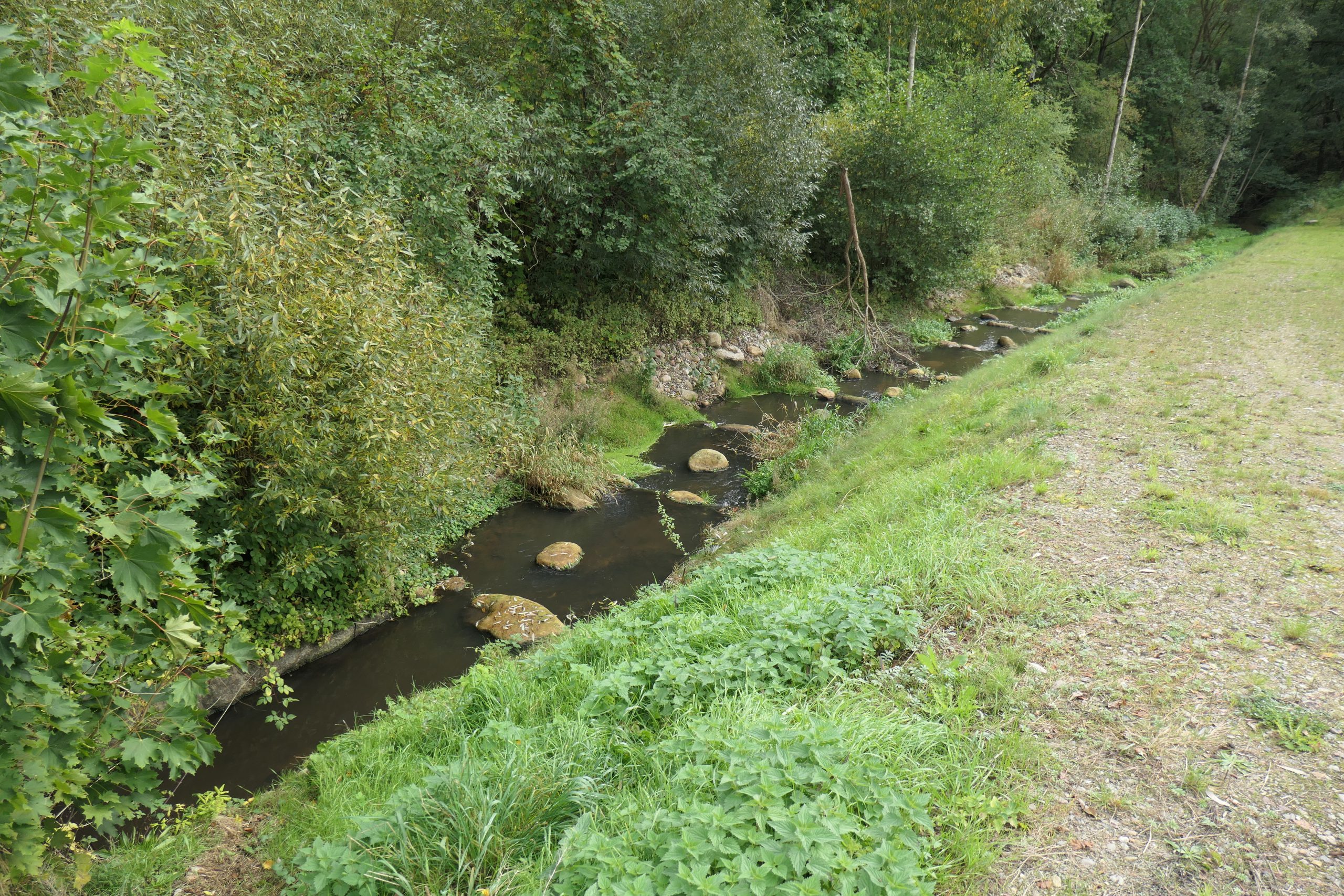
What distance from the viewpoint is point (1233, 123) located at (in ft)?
105

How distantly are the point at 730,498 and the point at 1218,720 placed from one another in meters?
6.78

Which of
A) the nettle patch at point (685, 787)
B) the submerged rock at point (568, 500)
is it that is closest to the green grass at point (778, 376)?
the submerged rock at point (568, 500)

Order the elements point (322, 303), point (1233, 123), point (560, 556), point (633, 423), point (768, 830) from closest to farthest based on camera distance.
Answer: point (768, 830) → point (322, 303) → point (560, 556) → point (633, 423) → point (1233, 123)

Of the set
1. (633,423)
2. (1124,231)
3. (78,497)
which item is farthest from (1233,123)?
(78,497)

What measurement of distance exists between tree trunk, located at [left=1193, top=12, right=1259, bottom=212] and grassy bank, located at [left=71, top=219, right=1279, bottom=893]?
39963mm

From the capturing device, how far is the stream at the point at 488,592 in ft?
16.8

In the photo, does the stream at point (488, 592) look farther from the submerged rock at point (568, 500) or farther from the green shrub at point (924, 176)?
the green shrub at point (924, 176)

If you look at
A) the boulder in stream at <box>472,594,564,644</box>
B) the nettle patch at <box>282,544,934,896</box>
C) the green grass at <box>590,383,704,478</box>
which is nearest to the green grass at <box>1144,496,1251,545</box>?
the nettle patch at <box>282,544,934,896</box>

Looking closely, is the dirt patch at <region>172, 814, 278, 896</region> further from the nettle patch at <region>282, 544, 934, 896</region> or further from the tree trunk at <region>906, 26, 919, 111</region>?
the tree trunk at <region>906, 26, 919, 111</region>

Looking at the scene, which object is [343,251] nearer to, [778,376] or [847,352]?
[778,376]

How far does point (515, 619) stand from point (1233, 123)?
1682 inches

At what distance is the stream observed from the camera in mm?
5129

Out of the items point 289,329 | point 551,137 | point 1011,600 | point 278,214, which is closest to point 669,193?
point 551,137

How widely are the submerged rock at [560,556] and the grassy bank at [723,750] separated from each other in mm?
2519
